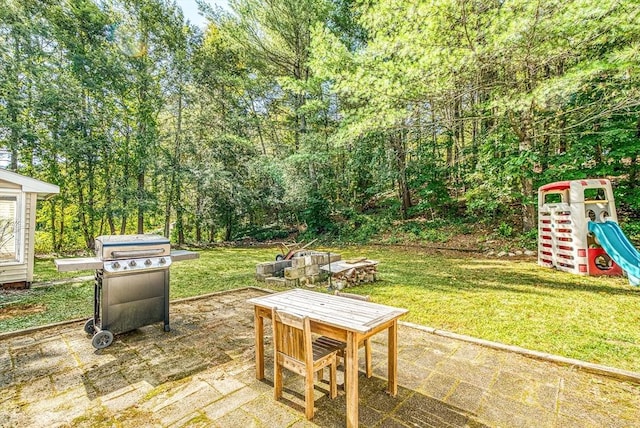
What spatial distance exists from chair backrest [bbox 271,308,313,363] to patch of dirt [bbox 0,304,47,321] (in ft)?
15.0

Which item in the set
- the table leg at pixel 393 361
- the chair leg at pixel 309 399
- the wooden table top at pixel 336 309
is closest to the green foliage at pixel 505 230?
the wooden table top at pixel 336 309

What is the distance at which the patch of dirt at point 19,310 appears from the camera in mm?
4219

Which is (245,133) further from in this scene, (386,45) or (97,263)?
(97,263)

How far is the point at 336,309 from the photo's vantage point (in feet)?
7.35

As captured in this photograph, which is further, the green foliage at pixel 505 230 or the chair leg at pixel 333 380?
the green foliage at pixel 505 230

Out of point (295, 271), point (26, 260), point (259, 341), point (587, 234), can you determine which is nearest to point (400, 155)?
point (587, 234)

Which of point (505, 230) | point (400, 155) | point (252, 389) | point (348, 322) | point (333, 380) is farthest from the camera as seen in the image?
point (400, 155)

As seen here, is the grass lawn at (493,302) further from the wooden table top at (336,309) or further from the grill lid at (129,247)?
the grill lid at (129,247)

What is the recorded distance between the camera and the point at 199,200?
1448 centimetres

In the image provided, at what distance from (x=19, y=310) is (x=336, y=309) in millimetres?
5321

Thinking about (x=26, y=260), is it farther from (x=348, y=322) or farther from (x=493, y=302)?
(x=493, y=302)

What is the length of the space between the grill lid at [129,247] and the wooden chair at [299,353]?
210cm

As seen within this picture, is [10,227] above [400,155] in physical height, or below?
below

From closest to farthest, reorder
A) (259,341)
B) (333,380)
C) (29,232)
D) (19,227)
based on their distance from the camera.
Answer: (333,380)
(259,341)
(19,227)
(29,232)
